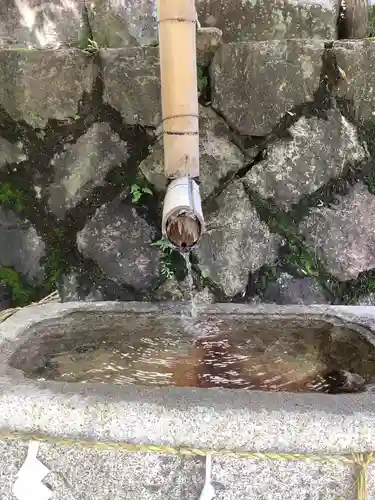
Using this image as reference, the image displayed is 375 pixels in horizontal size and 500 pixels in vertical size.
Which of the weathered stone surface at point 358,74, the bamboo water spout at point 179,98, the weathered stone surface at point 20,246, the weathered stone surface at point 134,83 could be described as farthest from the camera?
the weathered stone surface at point 20,246

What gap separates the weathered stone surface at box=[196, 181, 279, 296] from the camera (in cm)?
261

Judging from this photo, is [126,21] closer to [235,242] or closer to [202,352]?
[235,242]

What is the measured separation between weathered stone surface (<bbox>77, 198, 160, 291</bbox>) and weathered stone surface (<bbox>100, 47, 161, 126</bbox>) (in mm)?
424

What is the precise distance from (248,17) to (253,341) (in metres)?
1.50

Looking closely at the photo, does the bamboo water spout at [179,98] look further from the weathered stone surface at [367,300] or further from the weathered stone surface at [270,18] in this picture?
the weathered stone surface at [367,300]

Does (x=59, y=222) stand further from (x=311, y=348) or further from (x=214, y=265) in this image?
(x=311, y=348)

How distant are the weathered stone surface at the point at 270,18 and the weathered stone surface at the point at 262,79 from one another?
0.42 feet

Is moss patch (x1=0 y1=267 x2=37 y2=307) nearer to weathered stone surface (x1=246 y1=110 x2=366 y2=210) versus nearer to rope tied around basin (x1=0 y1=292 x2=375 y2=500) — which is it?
weathered stone surface (x1=246 y1=110 x2=366 y2=210)

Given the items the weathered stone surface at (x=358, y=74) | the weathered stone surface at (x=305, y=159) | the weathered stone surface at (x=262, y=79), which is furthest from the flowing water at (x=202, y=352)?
the weathered stone surface at (x=358, y=74)

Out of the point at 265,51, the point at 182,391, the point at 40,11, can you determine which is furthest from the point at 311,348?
the point at 40,11

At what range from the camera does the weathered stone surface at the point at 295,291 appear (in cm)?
262

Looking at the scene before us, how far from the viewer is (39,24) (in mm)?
2723

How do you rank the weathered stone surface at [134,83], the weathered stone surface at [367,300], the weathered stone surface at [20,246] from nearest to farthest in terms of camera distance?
the weathered stone surface at [134,83] < the weathered stone surface at [367,300] < the weathered stone surface at [20,246]

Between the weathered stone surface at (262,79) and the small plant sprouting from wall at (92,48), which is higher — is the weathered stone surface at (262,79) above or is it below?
below
